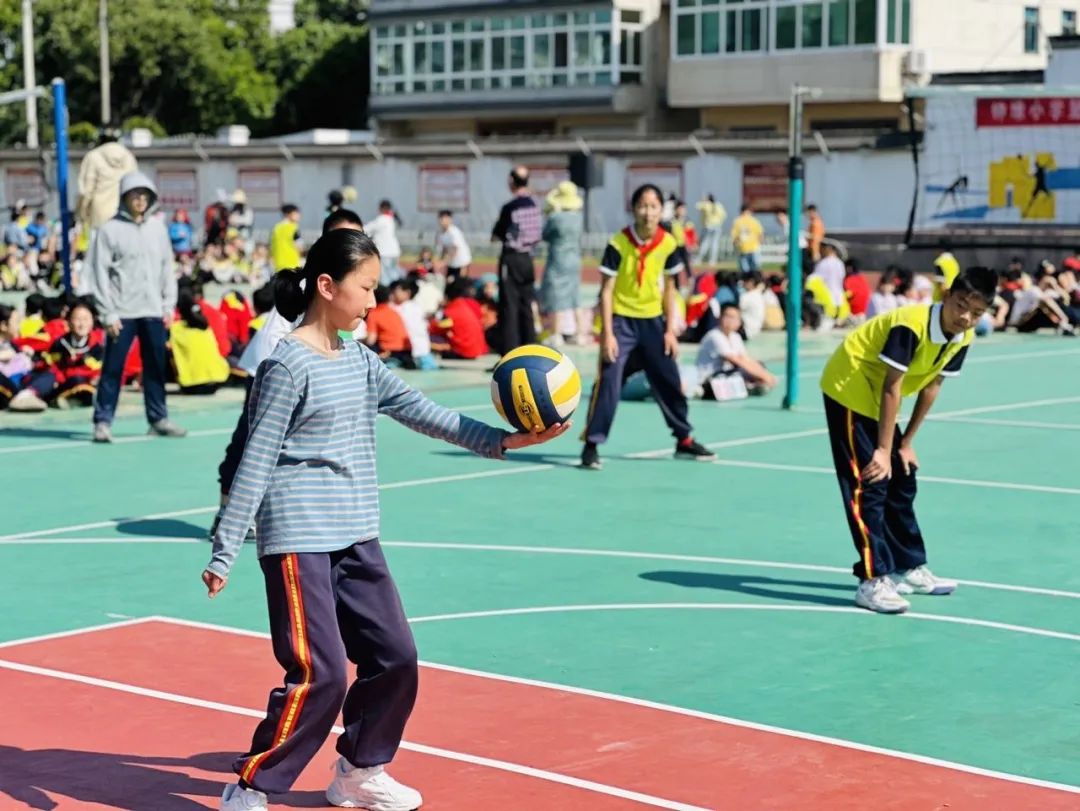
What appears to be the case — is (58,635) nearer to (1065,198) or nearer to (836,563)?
(836,563)

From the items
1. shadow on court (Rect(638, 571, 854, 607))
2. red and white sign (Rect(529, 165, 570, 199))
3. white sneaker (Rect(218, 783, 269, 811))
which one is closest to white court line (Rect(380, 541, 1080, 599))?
shadow on court (Rect(638, 571, 854, 607))

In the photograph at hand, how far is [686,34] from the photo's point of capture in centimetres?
6381

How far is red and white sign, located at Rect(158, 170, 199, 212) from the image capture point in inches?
2322

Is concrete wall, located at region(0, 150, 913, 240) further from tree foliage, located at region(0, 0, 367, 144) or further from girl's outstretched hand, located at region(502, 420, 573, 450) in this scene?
girl's outstretched hand, located at region(502, 420, 573, 450)

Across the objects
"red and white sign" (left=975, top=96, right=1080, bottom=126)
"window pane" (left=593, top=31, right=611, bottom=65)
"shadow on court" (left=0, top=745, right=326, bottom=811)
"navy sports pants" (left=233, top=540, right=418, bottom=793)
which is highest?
"window pane" (left=593, top=31, right=611, bottom=65)

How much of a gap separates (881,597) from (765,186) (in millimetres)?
Answer: 39983

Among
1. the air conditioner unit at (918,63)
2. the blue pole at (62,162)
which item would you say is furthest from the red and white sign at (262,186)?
the blue pole at (62,162)

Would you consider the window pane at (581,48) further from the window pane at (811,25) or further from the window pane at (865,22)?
the window pane at (865,22)

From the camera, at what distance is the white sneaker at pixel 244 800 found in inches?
233

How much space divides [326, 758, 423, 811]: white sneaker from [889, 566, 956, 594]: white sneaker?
4.09m

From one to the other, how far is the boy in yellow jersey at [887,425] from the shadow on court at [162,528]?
401 centimetres

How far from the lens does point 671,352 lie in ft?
46.0

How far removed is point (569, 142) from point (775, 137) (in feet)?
18.8

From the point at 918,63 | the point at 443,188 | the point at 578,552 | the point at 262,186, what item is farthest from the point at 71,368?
the point at 918,63
